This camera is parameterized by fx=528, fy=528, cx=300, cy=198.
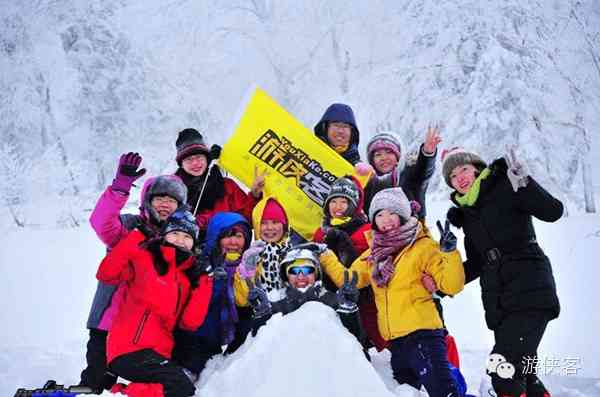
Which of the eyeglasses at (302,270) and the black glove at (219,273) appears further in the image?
the black glove at (219,273)

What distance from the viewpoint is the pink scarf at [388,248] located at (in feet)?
9.52

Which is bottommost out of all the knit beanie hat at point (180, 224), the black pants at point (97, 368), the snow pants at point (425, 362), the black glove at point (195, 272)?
the black pants at point (97, 368)

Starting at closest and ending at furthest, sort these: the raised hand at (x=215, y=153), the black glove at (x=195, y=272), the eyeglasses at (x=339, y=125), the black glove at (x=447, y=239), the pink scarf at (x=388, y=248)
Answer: the black glove at (x=447, y=239) → the pink scarf at (x=388, y=248) → the black glove at (x=195, y=272) → the raised hand at (x=215, y=153) → the eyeglasses at (x=339, y=125)

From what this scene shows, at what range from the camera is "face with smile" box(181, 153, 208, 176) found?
12.0 ft

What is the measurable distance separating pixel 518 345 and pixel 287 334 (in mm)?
1156

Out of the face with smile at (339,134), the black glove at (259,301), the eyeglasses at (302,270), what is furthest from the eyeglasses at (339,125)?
the black glove at (259,301)

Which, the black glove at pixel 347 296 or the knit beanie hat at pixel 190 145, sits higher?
the knit beanie hat at pixel 190 145

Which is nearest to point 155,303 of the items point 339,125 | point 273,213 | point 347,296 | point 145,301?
point 145,301

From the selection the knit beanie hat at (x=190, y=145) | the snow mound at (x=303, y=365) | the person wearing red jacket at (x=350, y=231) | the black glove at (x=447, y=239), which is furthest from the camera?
the knit beanie hat at (x=190, y=145)

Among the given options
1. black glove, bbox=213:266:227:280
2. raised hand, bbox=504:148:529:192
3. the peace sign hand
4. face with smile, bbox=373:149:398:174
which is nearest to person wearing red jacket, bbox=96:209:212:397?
black glove, bbox=213:266:227:280

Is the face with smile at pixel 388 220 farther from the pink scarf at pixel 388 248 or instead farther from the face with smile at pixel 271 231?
the face with smile at pixel 271 231

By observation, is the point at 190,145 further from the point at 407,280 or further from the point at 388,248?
the point at 407,280

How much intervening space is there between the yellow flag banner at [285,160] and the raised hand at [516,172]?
1.28 metres

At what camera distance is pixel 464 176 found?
2963 mm
